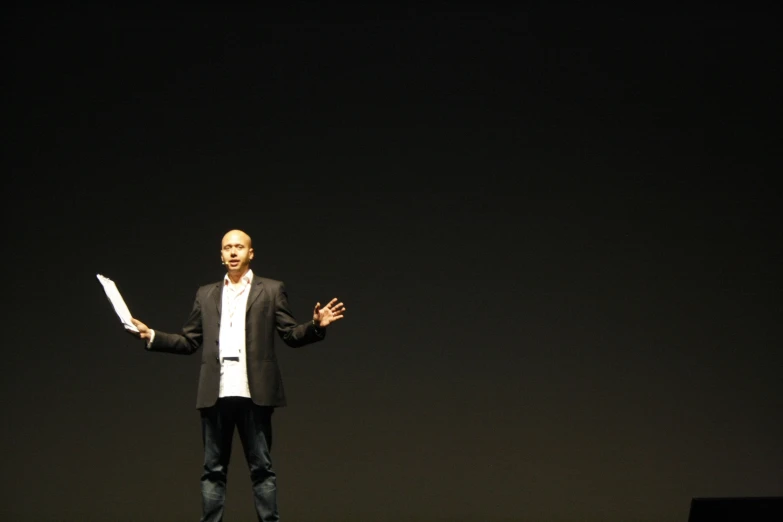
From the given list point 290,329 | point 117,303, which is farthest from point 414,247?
point 117,303

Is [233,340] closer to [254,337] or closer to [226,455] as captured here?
[254,337]

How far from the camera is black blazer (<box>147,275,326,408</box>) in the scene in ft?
10.8

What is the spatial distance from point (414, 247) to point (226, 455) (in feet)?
5.35

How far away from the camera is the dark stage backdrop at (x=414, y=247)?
4.44 metres

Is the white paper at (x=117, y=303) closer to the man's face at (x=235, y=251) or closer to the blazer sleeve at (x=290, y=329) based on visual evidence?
the man's face at (x=235, y=251)

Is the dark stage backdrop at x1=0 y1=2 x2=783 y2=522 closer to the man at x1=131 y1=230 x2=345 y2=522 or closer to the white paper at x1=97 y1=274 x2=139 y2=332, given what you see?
the man at x1=131 y1=230 x2=345 y2=522

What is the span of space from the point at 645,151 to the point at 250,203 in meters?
2.12

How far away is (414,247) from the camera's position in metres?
4.52

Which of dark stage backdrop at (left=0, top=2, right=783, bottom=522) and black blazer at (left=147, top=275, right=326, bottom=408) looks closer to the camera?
black blazer at (left=147, top=275, right=326, bottom=408)

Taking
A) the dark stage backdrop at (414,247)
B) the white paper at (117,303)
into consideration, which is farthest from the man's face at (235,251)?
the dark stage backdrop at (414,247)

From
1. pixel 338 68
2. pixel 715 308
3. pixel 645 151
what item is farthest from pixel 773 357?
pixel 338 68

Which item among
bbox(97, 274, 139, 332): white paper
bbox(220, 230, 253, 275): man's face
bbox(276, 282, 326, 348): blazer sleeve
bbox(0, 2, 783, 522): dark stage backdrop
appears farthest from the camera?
bbox(0, 2, 783, 522): dark stage backdrop

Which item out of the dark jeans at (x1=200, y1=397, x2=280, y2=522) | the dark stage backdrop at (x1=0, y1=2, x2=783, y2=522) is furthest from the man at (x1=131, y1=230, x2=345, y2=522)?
the dark stage backdrop at (x1=0, y1=2, x2=783, y2=522)

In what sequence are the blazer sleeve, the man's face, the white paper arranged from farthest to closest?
the man's face < the blazer sleeve < the white paper
